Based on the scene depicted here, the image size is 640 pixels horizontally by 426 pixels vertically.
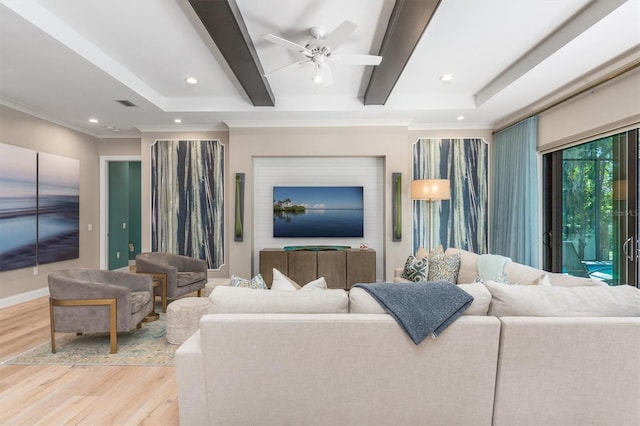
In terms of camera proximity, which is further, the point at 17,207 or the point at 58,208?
the point at 58,208

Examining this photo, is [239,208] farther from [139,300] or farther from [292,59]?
[292,59]

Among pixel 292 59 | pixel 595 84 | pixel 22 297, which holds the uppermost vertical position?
pixel 292 59

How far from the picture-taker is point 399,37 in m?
2.64

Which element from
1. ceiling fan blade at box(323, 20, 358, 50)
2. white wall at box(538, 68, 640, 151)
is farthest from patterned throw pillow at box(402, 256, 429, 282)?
ceiling fan blade at box(323, 20, 358, 50)

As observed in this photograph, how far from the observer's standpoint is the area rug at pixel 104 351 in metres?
2.56

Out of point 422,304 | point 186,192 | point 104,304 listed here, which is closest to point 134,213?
point 186,192

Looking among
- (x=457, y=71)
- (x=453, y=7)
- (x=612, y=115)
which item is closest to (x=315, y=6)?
(x=453, y=7)

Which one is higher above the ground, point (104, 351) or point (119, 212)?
point (119, 212)

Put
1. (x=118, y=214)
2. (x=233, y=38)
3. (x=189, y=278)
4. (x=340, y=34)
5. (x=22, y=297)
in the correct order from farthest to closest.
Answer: (x=118, y=214)
(x=22, y=297)
(x=189, y=278)
(x=233, y=38)
(x=340, y=34)

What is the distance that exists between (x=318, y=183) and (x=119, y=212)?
159 inches

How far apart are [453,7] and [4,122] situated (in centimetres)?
507

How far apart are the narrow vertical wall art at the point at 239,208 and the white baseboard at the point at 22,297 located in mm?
2649

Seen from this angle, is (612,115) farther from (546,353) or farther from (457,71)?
(546,353)

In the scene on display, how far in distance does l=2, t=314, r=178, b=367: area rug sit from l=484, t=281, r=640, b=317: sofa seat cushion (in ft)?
7.86
